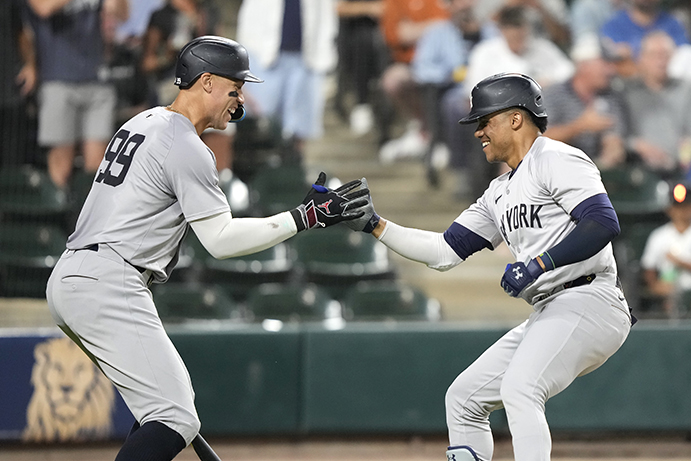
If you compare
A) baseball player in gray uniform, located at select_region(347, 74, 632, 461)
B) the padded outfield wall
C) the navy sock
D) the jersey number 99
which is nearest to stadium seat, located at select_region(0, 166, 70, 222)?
the padded outfield wall

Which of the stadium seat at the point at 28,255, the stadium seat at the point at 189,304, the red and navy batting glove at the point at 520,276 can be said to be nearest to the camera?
the red and navy batting glove at the point at 520,276

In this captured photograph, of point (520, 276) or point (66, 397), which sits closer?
point (520, 276)

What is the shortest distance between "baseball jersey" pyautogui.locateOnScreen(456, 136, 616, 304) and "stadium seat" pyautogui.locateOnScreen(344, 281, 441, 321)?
2.95 m

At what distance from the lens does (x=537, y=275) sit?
3.30m

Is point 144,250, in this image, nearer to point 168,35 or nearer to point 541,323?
point 541,323

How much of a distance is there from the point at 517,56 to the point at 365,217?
176 inches

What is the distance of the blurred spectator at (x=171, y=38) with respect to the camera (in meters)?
7.35

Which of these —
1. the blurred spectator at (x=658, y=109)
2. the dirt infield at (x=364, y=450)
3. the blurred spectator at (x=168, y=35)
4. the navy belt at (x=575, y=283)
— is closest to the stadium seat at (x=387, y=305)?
the dirt infield at (x=364, y=450)

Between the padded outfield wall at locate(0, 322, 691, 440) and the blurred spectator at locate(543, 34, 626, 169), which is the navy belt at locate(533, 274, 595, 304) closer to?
the padded outfield wall at locate(0, 322, 691, 440)

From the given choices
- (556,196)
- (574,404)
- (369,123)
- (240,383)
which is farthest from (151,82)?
(556,196)

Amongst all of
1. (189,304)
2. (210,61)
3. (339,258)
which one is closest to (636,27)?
(339,258)

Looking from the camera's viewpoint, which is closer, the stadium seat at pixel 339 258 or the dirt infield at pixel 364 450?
the dirt infield at pixel 364 450

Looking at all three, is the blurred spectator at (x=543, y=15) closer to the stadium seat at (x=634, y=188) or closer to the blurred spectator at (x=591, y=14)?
the blurred spectator at (x=591, y=14)

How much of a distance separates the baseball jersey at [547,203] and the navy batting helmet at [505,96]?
6.5 inches
